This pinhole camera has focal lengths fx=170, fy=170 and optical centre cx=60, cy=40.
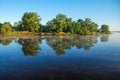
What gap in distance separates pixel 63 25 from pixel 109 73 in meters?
90.3

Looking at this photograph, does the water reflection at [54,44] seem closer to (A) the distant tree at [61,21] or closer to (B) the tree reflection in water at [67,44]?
(B) the tree reflection in water at [67,44]

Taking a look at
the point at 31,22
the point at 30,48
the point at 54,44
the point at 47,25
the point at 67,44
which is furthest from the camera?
the point at 47,25

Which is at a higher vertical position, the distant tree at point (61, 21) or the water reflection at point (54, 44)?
the distant tree at point (61, 21)

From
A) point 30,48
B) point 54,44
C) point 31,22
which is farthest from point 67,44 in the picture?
point 31,22

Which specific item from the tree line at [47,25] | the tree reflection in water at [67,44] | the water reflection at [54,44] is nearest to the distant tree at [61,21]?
the tree line at [47,25]

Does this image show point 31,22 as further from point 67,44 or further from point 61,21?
point 67,44

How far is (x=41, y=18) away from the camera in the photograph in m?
99.0

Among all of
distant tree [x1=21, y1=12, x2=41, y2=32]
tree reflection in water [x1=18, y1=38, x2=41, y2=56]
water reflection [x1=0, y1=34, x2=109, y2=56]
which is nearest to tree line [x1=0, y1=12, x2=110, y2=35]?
distant tree [x1=21, y1=12, x2=41, y2=32]

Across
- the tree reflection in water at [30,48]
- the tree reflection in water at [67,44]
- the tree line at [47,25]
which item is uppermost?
the tree line at [47,25]

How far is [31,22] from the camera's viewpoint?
94.7 metres

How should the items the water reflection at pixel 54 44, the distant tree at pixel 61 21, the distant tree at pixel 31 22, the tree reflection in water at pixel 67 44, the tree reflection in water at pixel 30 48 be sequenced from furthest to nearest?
the distant tree at pixel 61 21 → the distant tree at pixel 31 22 → the tree reflection in water at pixel 67 44 → the water reflection at pixel 54 44 → the tree reflection in water at pixel 30 48

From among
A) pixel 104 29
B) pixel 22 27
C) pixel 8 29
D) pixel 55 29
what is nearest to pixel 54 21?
pixel 55 29

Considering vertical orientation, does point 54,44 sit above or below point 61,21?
below

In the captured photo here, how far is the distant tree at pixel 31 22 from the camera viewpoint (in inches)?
3686
